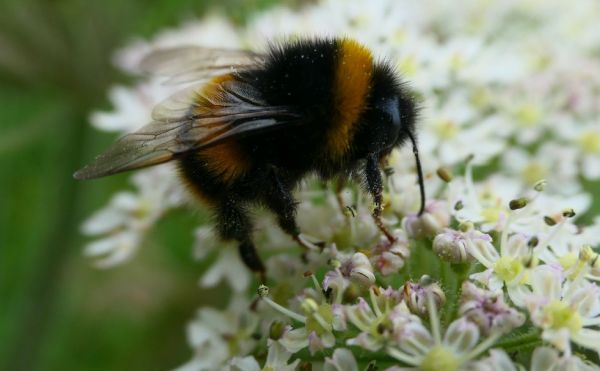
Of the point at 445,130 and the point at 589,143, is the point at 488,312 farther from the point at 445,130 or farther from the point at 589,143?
the point at 589,143

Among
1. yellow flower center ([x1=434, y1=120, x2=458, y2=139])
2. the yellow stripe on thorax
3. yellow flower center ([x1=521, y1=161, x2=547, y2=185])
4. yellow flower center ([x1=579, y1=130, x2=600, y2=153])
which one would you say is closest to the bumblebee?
the yellow stripe on thorax

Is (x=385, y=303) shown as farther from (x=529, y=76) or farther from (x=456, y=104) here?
(x=529, y=76)

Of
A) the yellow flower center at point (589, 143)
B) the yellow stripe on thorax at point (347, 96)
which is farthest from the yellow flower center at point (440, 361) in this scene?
the yellow flower center at point (589, 143)

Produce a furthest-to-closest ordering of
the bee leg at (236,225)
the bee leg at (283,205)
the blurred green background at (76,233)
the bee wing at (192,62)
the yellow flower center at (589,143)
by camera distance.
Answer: the blurred green background at (76,233) → the yellow flower center at (589,143) → the bee wing at (192,62) → the bee leg at (236,225) → the bee leg at (283,205)

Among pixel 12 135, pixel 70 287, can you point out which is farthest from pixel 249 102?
pixel 70 287

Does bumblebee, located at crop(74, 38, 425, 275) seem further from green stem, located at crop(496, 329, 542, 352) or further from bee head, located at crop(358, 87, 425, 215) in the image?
green stem, located at crop(496, 329, 542, 352)

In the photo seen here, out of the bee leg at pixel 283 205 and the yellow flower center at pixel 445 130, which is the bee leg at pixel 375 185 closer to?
the bee leg at pixel 283 205
